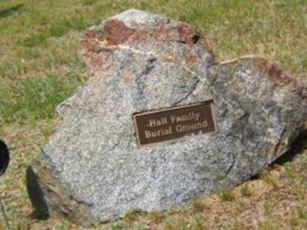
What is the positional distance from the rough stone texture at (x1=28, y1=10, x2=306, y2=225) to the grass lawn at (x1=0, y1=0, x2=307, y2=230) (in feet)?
0.87

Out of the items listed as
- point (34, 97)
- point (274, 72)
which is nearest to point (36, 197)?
point (274, 72)

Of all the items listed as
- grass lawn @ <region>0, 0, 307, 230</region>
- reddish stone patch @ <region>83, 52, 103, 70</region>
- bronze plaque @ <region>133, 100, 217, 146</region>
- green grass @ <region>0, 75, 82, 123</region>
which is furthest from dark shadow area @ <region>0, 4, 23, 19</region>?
bronze plaque @ <region>133, 100, 217, 146</region>

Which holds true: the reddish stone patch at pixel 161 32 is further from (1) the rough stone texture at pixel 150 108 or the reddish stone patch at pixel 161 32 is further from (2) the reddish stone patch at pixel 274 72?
(2) the reddish stone patch at pixel 274 72

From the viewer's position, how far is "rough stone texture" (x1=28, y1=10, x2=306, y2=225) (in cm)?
997

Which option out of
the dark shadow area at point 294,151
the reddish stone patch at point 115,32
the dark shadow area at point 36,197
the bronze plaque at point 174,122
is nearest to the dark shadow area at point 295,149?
the dark shadow area at point 294,151

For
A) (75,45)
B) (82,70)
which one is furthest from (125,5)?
(82,70)

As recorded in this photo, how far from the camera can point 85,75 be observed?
56.1 feet

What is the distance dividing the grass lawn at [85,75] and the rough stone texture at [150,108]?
0.27 metres

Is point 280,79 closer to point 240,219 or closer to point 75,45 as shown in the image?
point 240,219

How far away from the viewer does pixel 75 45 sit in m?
20.9

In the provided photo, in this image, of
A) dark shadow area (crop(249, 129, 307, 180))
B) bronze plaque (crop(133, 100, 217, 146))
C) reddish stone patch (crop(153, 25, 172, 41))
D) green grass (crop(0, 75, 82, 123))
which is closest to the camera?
bronze plaque (crop(133, 100, 217, 146))

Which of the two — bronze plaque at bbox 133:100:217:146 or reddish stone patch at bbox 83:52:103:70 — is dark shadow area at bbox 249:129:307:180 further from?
reddish stone patch at bbox 83:52:103:70

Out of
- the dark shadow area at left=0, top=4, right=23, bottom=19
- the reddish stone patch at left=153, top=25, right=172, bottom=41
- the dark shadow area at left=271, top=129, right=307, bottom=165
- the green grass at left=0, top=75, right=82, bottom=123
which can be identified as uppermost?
the reddish stone patch at left=153, top=25, right=172, bottom=41

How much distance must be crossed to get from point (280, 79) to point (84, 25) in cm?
1401
